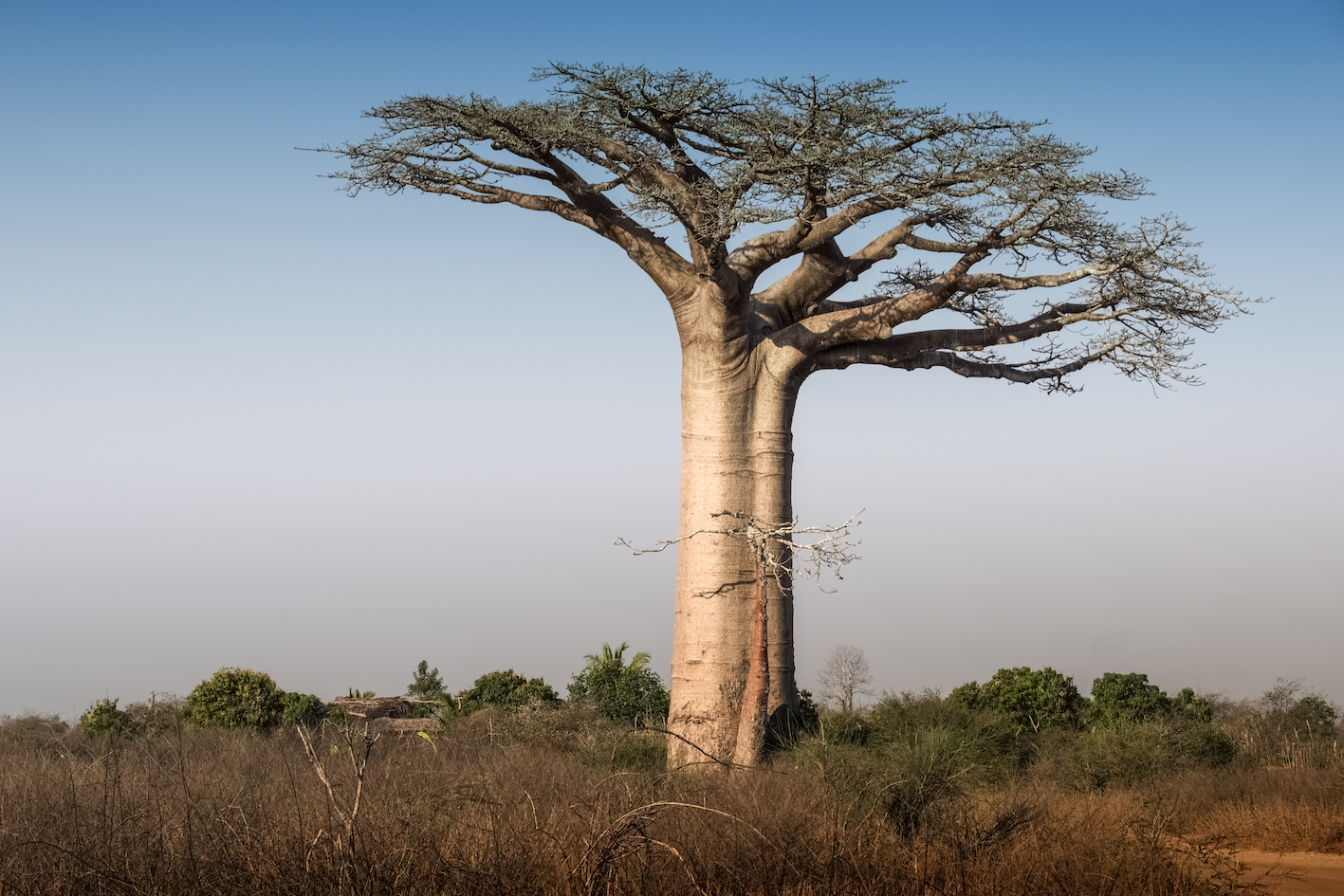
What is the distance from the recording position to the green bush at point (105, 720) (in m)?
14.0

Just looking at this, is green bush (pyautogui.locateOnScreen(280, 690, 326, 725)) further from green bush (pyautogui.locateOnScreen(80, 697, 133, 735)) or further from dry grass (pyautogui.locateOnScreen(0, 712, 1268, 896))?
dry grass (pyautogui.locateOnScreen(0, 712, 1268, 896))

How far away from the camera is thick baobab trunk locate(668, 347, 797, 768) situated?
1025cm

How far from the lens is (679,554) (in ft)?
35.3

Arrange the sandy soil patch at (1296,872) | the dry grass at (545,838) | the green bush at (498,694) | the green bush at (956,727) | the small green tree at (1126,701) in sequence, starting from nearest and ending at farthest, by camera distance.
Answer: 1. the dry grass at (545,838)
2. the sandy soil patch at (1296,872)
3. the green bush at (956,727)
4. the small green tree at (1126,701)
5. the green bush at (498,694)

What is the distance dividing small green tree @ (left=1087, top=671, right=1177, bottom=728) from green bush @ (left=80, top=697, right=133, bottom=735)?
1110cm

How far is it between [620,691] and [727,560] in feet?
11.7

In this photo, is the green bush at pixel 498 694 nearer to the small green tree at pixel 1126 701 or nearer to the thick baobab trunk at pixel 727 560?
the thick baobab trunk at pixel 727 560

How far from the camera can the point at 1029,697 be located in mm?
13344

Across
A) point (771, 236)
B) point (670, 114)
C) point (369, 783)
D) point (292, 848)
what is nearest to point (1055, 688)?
point (771, 236)

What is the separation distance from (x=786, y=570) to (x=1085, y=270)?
13.0 feet

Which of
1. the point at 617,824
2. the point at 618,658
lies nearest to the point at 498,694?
the point at 618,658

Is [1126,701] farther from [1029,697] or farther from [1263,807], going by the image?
[1263,807]

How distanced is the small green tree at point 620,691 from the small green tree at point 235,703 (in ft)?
13.3

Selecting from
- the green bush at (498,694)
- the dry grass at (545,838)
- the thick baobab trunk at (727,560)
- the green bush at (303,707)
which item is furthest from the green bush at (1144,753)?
the green bush at (303,707)
